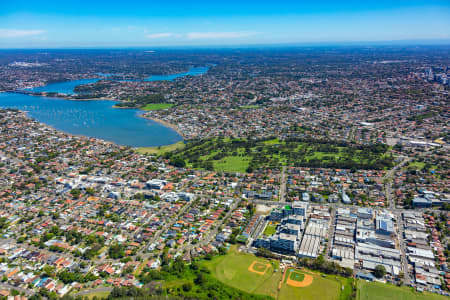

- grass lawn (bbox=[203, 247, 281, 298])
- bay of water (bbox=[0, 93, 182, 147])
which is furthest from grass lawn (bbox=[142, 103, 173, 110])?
grass lawn (bbox=[203, 247, 281, 298])

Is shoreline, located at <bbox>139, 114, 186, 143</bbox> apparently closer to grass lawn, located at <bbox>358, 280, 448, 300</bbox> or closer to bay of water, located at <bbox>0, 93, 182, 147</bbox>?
bay of water, located at <bbox>0, 93, 182, 147</bbox>

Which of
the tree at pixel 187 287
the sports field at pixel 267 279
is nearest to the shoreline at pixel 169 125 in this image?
the sports field at pixel 267 279

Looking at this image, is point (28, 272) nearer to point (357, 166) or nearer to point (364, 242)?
point (364, 242)

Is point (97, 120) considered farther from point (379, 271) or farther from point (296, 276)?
point (379, 271)

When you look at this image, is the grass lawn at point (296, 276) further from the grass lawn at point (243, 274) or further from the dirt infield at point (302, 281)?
the grass lawn at point (243, 274)

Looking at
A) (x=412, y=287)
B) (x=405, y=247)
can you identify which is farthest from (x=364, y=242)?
(x=412, y=287)

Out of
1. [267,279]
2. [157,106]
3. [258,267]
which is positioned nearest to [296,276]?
[267,279]
